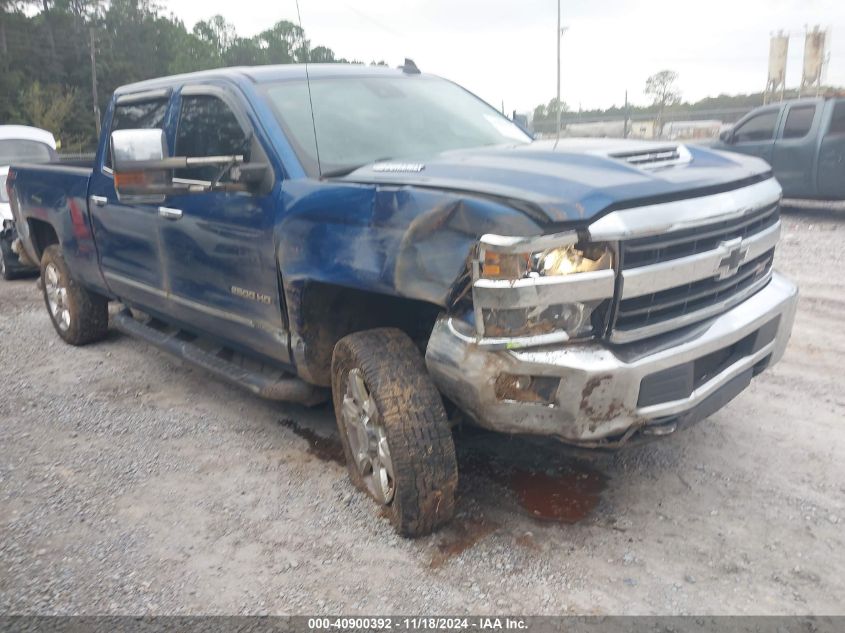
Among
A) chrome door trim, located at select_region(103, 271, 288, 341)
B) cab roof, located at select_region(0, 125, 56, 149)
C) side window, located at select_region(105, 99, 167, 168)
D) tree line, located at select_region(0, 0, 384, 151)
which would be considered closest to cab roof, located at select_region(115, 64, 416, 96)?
side window, located at select_region(105, 99, 167, 168)

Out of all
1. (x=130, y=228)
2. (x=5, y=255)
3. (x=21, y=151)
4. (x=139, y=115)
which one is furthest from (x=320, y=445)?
(x=21, y=151)

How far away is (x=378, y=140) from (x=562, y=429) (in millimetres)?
1792

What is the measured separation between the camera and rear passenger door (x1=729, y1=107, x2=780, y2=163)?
11172 mm

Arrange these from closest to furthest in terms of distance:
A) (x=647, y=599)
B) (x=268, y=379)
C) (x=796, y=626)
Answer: (x=796, y=626)
(x=647, y=599)
(x=268, y=379)

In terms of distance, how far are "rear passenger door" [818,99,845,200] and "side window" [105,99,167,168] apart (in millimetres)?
8973

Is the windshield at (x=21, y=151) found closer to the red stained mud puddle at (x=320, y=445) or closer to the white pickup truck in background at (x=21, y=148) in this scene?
the white pickup truck in background at (x=21, y=148)

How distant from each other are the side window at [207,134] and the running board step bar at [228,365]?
1.00 m

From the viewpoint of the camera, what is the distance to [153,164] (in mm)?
3320

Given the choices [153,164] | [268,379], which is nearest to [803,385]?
[268,379]

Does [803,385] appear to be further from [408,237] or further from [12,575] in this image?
[12,575]

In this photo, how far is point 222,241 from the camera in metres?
3.87

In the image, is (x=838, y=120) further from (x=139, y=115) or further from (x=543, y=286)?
(x=543, y=286)

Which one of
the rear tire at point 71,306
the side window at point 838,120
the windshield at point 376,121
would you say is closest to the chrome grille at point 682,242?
the windshield at point 376,121

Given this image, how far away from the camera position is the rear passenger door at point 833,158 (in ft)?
33.7
